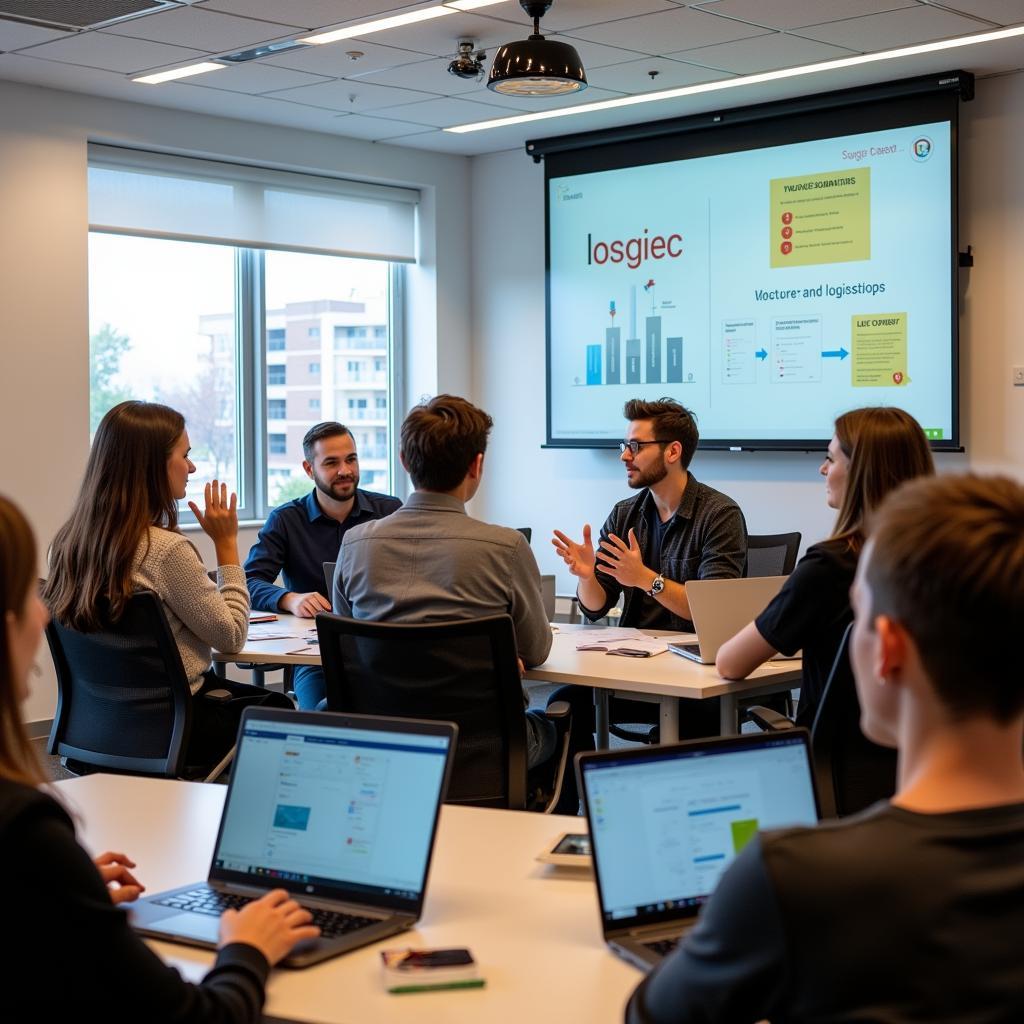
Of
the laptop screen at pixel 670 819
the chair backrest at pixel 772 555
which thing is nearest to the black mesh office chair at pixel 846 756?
the laptop screen at pixel 670 819

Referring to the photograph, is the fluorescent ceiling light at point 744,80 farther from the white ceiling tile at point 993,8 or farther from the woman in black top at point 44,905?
the woman in black top at point 44,905

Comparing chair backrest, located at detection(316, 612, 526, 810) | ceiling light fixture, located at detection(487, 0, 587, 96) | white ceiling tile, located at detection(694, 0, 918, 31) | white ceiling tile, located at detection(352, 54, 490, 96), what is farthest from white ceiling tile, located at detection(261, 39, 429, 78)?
chair backrest, located at detection(316, 612, 526, 810)

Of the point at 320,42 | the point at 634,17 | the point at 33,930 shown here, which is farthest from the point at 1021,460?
the point at 33,930

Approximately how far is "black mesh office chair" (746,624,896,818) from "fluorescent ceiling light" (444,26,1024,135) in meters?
3.49

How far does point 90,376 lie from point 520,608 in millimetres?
3836

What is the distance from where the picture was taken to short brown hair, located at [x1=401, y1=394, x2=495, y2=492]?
3119 millimetres

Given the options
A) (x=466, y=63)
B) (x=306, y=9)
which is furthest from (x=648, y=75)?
(x=306, y=9)

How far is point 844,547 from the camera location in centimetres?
280

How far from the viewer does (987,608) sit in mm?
1103

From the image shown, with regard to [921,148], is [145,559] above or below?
below

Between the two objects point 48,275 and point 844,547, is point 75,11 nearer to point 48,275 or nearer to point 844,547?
point 48,275

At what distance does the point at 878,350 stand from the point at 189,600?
374cm

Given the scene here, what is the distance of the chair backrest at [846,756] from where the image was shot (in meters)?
2.62

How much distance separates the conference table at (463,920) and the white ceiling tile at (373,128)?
5.02m
